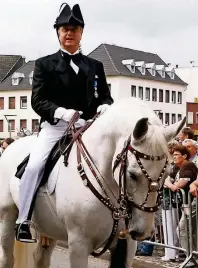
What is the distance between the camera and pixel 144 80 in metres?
82.6

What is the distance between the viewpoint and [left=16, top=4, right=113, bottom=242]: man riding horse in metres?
5.29

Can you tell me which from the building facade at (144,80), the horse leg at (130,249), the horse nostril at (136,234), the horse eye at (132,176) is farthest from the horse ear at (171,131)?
the building facade at (144,80)

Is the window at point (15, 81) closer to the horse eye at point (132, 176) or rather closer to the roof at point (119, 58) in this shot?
the roof at point (119, 58)

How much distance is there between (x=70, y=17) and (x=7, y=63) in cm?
8739

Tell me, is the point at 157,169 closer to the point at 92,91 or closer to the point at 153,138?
the point at 153,138

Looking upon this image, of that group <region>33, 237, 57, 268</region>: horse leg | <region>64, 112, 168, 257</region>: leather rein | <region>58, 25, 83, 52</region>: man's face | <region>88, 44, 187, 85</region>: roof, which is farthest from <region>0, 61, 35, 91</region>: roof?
<region>64, 112, 168, 257</region>: leather rein

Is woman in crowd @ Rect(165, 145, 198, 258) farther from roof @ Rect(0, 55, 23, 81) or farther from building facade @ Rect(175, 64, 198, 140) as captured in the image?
roof @ Rect(0, 55, 23, 81)

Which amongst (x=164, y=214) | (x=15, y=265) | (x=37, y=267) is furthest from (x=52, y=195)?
(x=164, y=214)

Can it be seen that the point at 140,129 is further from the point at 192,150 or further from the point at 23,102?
the point at 23,102

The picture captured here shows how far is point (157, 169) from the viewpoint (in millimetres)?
4363

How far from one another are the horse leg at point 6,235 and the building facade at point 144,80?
70.4m

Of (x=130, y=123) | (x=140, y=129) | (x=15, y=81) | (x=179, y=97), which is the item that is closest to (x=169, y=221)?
(x=130, y=123)

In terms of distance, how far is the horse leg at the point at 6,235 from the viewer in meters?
6.12

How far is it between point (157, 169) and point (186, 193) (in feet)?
14.4
